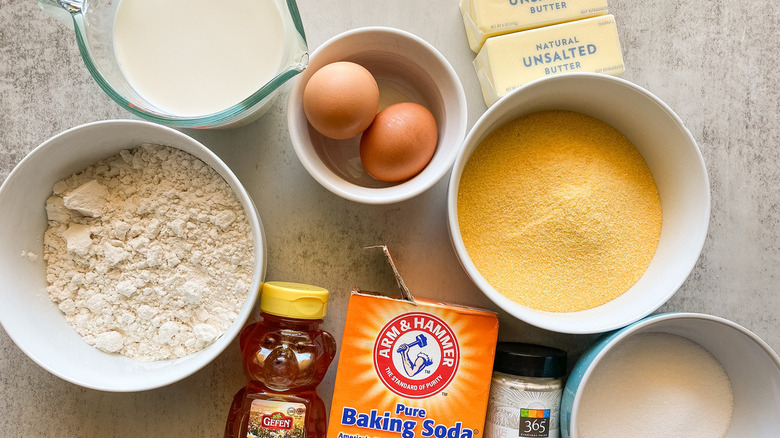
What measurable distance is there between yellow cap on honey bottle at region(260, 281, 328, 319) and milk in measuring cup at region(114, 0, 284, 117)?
0.30 metres

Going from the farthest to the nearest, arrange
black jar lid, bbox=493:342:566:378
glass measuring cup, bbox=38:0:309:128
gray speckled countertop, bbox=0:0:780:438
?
gray speckled countertop, bbox=0:0:780:438
black jar lid, bbox=493:342:566:378
glass measuring cup, bbox=38:0:309:128

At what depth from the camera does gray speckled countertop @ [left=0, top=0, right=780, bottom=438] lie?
0.99 m

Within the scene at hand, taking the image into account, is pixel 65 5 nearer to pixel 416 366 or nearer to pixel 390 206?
pixel 390 206

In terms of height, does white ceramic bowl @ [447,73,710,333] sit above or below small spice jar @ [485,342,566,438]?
above

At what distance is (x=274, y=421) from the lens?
0.84 m

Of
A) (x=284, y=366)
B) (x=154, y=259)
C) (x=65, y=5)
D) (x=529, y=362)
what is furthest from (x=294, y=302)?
(x=65, y=5)

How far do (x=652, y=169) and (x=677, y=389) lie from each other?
0.39m

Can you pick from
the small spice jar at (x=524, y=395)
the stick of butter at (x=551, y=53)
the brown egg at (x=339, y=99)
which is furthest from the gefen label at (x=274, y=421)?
the stick of butter at (x=551, y=53)

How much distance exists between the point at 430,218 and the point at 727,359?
574 millimetres

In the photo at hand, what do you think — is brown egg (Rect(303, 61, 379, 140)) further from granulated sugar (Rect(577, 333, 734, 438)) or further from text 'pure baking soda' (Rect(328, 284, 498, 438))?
granulated sugar (Rect(577, 333, 734, 438))

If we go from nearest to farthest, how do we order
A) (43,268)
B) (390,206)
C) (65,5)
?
(65,5) → (43,268) → (390,206)

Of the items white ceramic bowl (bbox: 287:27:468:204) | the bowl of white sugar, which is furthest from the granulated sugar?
white ceramic bowl (bbox: 287:27:468:204)

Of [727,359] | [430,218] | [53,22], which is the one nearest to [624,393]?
[727,359]

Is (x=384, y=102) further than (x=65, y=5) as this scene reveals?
Yes
